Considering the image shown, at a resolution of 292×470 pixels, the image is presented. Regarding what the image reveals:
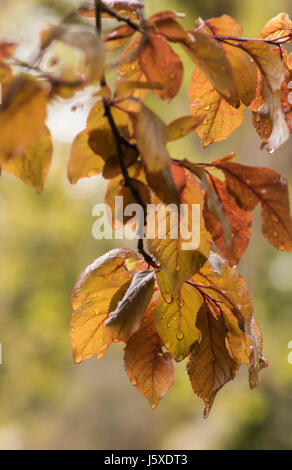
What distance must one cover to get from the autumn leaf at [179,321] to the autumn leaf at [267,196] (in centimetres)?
7

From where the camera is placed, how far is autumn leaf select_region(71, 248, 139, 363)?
38cm

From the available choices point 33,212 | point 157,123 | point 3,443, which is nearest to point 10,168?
point 157,123

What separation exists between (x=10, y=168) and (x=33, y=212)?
12.4 feet

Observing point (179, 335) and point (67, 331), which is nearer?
point (179, 335)

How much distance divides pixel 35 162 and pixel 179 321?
155mm

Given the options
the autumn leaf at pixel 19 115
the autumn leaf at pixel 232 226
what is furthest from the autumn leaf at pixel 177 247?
the autumn leaf at pixel 19 115

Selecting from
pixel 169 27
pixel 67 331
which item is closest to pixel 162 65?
pixel 169 27

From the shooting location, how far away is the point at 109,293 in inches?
15.2

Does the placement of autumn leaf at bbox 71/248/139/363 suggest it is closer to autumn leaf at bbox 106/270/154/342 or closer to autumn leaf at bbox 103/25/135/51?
autumn leaf at bbox 106/270/154/342

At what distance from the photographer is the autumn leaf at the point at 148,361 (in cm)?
39

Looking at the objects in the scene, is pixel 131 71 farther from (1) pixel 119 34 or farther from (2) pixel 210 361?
(2) pixel 210 361

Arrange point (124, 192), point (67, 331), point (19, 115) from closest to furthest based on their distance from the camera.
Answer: point (19, 115)
point (124, 192)
point (67, 331)

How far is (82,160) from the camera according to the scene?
1.16 ft
